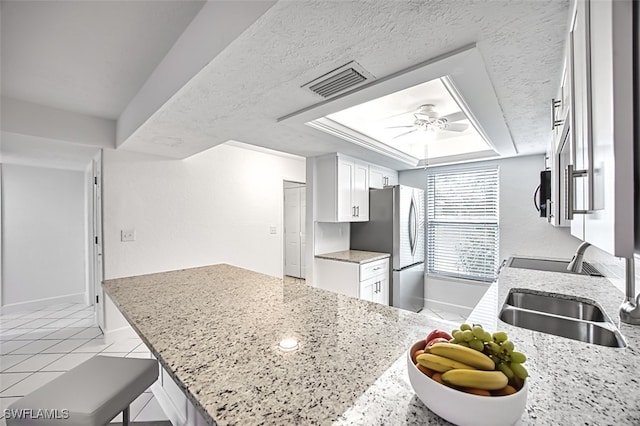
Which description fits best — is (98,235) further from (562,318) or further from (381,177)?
(562,318)

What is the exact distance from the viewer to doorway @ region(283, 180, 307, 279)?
6.00 meters

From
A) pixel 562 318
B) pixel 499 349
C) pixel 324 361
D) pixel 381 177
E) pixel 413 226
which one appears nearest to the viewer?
pixel 499 349

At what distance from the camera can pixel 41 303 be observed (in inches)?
161

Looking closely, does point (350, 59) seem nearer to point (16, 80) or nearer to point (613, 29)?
point (613, 29)

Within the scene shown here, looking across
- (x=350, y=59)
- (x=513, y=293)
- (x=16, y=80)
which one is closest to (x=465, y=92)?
(x=350, y=59)

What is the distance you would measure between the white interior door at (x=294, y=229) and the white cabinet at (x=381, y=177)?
2.16 meters

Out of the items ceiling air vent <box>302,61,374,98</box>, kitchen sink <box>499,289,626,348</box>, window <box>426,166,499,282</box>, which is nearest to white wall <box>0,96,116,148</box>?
ceiling air vent <box>302,61,374,98</box>

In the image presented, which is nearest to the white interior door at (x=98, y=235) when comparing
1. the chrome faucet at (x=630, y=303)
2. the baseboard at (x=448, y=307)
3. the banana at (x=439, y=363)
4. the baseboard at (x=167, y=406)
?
the baseboard at (x=167, y=406)

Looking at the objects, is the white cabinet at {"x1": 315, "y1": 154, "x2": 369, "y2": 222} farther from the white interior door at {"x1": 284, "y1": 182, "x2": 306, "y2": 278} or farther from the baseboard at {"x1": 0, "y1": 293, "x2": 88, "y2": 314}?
the baseboard at {"x1": 0, "y1": 293, "x2": 88, "y2": 314}

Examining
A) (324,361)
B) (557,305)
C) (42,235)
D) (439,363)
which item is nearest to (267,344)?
(324,361)

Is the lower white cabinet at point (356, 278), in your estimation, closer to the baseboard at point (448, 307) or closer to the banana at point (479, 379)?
the baseboard at point (448, 307)

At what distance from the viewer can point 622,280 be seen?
159 centimetres

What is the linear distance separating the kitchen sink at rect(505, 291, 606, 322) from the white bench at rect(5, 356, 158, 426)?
202 cm

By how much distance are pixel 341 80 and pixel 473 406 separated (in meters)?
1.53
